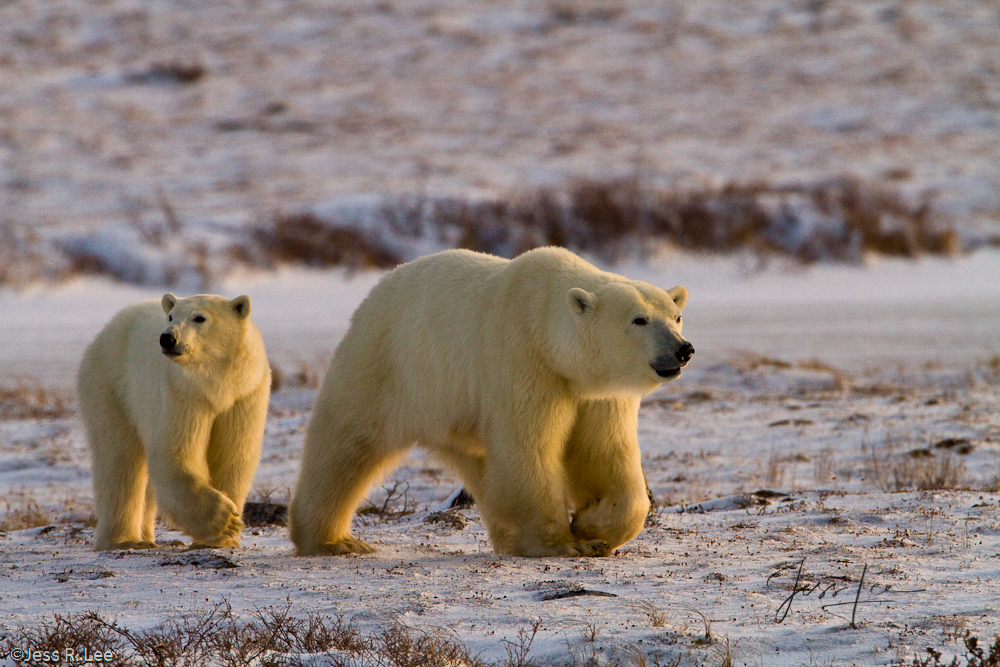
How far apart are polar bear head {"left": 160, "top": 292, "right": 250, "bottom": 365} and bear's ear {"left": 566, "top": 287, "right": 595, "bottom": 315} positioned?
1629 mm

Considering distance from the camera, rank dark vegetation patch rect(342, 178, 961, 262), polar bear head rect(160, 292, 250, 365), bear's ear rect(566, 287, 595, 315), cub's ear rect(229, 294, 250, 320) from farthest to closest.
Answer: dark vegetation patch rect(342, 178, 961, 262) < cub's ear rect(229, 294, 250, 320) < polar bear head rect(160, 292, 250, 365) < bear's ear rect(566, 287, 595, 315)

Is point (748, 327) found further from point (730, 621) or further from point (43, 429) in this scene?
point (730, 621)

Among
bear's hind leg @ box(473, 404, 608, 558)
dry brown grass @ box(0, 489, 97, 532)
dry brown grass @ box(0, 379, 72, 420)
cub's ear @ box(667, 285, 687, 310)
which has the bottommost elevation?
dry brown grass @ box(0, 379, 72, 420)

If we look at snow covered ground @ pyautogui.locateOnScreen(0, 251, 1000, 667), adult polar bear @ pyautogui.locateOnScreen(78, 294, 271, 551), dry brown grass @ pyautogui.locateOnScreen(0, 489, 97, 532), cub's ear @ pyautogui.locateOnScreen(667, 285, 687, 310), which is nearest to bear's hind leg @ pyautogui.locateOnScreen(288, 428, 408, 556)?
snow covered ground @ pyautogui.locateOnScreen(0, 251, 1000, 667)

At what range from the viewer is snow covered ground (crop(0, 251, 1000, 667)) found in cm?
337

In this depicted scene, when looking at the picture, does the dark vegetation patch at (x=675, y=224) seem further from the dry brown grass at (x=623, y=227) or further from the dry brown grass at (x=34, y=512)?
the dry brown grass at (x=34, y=512)

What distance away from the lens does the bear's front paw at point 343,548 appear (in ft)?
16.2

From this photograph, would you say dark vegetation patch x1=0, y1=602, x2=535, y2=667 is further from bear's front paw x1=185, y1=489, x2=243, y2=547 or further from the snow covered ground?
bear's front paw x1=185, y1=489, x2=243, y2=547

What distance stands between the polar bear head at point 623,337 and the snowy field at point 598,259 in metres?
0.75

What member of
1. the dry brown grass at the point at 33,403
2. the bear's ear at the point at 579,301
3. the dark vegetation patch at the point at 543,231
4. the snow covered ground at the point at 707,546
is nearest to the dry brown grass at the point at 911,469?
the snow covered ground at the point at 707,546

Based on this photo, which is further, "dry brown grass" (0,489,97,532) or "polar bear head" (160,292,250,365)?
"dry brown grass" (0,489,97,532)

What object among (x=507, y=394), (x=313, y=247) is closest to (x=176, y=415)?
(x=507, y=394)

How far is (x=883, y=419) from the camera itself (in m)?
8.16

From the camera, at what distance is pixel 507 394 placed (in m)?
4.41
